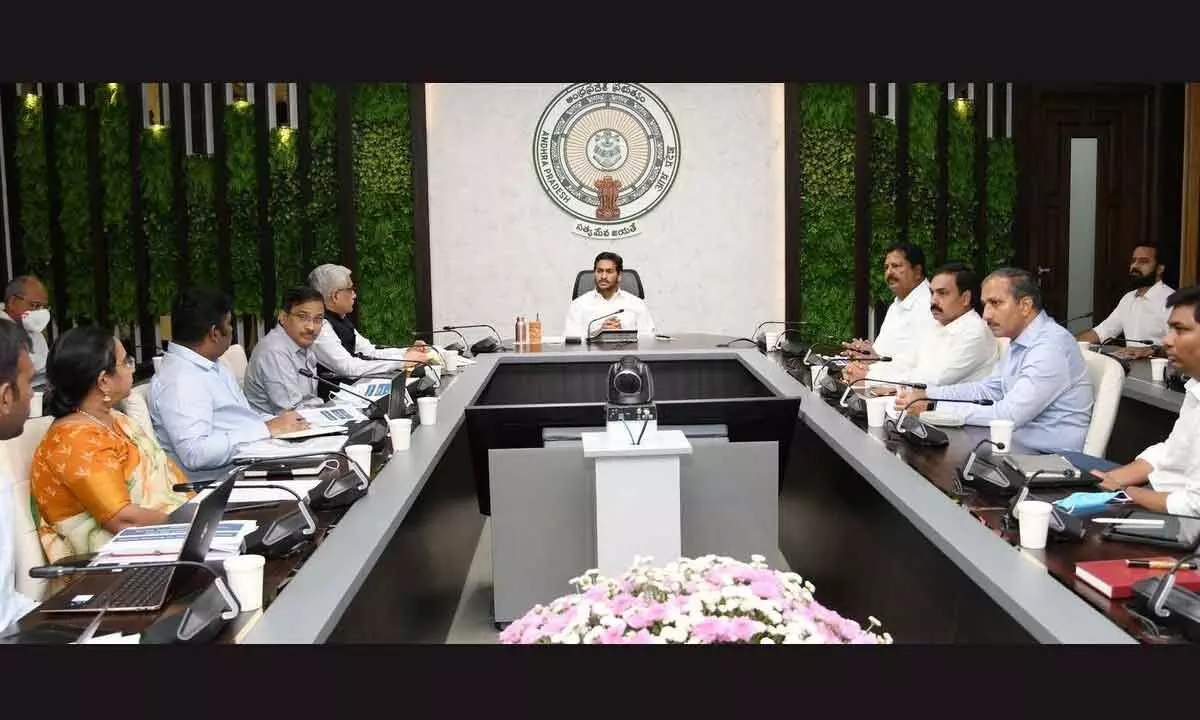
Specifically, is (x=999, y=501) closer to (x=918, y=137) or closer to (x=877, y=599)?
(x=877, y=599)

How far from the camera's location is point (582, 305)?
640 centimetres

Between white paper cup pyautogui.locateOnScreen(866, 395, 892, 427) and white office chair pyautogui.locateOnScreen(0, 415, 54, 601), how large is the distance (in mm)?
2279

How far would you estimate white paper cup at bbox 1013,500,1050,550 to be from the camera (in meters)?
1.95

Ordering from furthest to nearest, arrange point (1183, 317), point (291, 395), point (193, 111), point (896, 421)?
point (193, 111) → point (291, 395) → point (896, 421) → point (1183, 317)

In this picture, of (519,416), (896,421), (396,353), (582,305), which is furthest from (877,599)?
(582,305)

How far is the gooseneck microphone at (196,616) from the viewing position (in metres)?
1.55

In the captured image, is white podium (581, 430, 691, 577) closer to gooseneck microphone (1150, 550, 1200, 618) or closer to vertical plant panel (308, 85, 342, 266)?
gooseneck microphone (1150, 550, 1200, 618)

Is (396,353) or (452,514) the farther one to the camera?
(396,353)

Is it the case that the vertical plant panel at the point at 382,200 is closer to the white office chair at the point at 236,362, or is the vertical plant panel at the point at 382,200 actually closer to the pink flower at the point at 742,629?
the white office chair at the point at 236,362

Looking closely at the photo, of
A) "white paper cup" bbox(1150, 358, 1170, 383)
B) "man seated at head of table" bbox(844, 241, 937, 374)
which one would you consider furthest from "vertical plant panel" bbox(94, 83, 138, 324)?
"white paper cup" bbox(1150, 358, 1170, 383)

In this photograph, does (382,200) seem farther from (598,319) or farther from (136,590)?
(136,590)

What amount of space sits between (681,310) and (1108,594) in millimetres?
6564

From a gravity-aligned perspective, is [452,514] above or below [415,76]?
below

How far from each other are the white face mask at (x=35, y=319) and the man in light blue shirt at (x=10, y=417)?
4.67 meters
